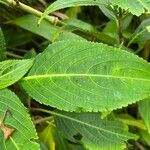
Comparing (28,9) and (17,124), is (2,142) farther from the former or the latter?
(28,9)

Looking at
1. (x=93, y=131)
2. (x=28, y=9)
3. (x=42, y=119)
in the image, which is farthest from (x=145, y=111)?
(x=28, y=9)

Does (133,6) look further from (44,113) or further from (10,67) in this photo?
(44,113)

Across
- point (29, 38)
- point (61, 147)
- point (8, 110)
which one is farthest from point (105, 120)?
point (29, 38)

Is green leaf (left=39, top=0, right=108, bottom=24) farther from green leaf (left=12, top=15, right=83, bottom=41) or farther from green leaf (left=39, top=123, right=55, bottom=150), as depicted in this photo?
green leaf (left=39, top=123, right=55, bottom=150)

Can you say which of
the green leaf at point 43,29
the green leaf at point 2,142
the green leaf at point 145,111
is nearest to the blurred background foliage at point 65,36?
the green leaf at point 43,29

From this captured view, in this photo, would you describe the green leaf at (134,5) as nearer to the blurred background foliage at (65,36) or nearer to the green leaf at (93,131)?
the blurred background foliage at (65,36)

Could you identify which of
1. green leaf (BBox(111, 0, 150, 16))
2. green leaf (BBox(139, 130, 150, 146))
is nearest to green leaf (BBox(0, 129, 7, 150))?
green leaf (BBox(111, 0, 150, 16))
